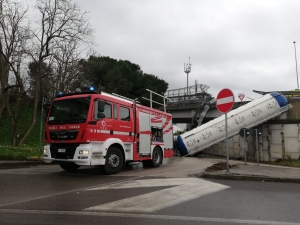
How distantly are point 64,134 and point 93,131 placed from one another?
3.41 ft

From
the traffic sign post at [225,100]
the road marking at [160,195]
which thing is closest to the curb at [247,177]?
the road marking at [160,195]

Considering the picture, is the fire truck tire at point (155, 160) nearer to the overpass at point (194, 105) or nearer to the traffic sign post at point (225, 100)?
the traffic sign post at point (225, 100)

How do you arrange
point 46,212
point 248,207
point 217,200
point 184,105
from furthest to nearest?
1. point 184,105
2. point 217,200
3. point 248,207
4. point 46,212

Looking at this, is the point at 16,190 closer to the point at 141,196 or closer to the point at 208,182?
the point at 141,196

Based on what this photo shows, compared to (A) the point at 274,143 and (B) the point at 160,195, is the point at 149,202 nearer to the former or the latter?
(B) the point at 160,195

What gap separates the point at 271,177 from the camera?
8586 mm

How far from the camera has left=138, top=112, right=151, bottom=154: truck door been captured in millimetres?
11828

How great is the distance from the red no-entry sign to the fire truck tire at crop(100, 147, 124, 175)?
390 centimetres

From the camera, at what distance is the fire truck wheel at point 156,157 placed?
12.9 meters

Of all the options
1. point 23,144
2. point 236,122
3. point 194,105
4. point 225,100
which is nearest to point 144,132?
point 225,100

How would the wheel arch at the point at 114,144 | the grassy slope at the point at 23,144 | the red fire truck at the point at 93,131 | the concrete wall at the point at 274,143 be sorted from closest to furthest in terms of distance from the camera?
the red fire truck at the point at 93,131, the wheel arch at the point at 114,144, the grassy slope at the point at 23,144, the concrete wall at the point at 274,143

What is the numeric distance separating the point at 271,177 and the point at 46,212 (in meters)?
6.47

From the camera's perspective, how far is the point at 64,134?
31.1 ft

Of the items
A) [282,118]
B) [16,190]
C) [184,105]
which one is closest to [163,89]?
[184,105]
